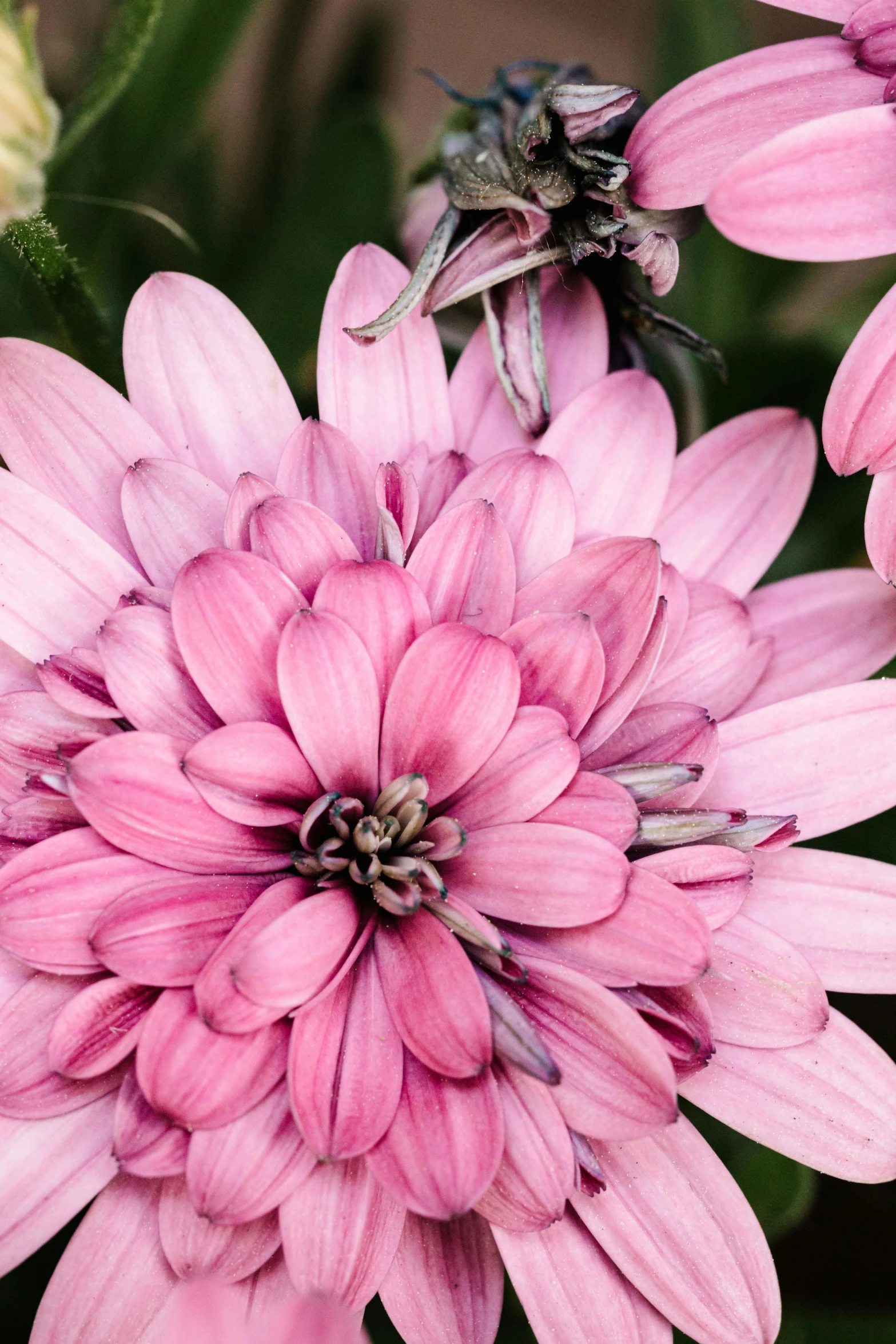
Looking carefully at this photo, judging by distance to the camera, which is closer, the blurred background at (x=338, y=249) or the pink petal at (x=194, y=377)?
the pink petal at (x=194, y=377)

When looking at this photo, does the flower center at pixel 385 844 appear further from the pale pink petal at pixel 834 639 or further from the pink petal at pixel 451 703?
the pale pink petal at pixel 834 639

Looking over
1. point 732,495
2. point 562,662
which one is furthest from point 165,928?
point 732,495

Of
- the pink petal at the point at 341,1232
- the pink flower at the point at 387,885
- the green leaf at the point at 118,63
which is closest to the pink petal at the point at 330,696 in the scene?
the pink flower at the point at 387,885

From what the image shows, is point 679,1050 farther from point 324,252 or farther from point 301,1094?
point 324,252

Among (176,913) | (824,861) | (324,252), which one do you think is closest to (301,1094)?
(176,913)

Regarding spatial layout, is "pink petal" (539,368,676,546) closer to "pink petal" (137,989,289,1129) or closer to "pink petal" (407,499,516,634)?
"pink petal" (407,499,516,634)

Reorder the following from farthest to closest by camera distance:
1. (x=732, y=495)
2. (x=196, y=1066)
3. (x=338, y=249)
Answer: (x=338, y=249) < (x=732, y=495) < (x=196, y=1066)

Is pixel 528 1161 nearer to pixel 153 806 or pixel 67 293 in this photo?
pixel 153 806
